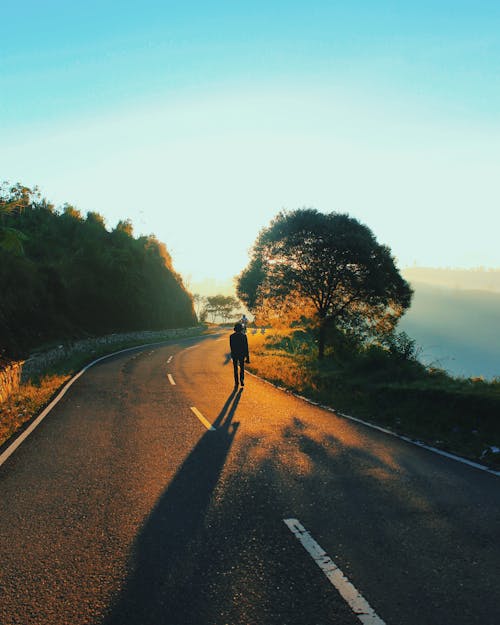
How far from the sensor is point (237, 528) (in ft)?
13.4

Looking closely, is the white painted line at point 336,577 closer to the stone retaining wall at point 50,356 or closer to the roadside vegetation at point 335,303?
the roadside vegetation at point 335,303

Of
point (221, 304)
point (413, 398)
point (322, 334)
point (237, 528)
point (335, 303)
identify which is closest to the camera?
point (237, 528)

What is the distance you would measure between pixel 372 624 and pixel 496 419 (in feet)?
20.2

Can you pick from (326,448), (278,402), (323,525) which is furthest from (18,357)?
(323,525)

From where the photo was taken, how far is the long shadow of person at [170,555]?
9.47 ft

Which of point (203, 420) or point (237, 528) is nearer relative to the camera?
point (237, 528)

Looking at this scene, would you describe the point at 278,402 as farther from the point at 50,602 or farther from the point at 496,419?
the point at 50,602

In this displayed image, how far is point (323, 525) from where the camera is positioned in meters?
4.09

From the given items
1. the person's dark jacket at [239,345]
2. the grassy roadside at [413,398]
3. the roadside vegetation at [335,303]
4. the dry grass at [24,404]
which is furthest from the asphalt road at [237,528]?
the roadside vegetation at [335,303]

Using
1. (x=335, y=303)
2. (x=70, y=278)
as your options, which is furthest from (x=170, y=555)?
(x=70, y=278)

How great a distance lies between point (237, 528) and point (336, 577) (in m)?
1.21

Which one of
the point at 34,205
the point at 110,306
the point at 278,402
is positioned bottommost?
the point at 278,402

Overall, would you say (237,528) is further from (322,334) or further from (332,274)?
(322,334)

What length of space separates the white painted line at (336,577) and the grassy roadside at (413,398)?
12.7 feet
